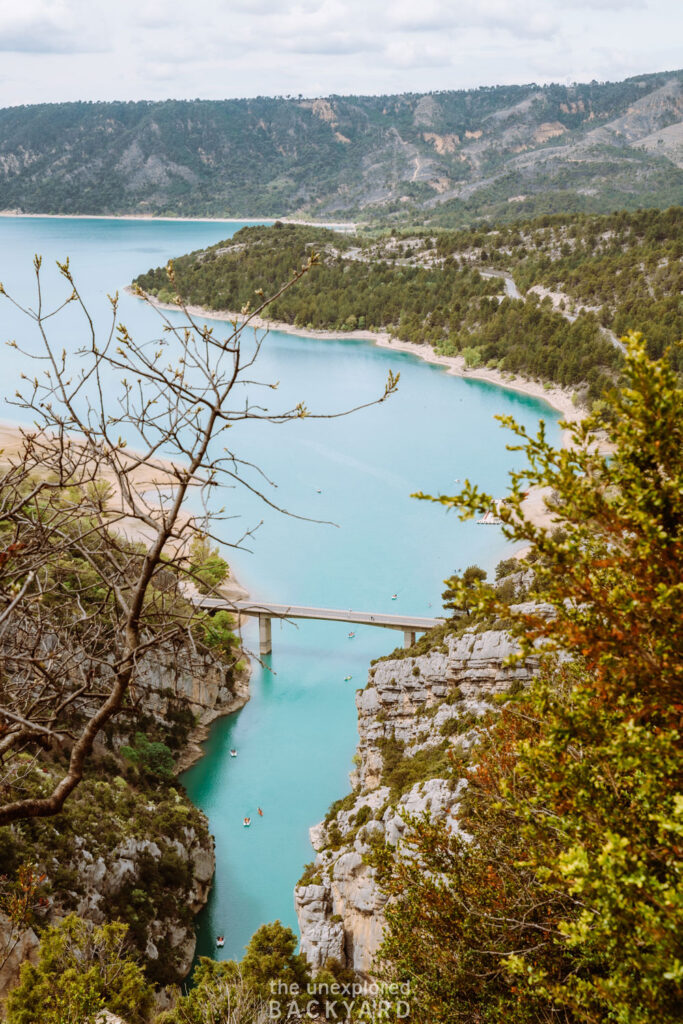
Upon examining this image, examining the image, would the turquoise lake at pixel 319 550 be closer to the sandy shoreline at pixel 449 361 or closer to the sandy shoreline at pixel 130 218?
the sandy shoreline at pixel 449 361

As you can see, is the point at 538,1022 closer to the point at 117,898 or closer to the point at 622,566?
the point at 622,566

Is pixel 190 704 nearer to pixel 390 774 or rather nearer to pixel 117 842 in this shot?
pixel 117 842

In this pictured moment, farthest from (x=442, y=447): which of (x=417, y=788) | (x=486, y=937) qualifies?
(x=486, y=937)

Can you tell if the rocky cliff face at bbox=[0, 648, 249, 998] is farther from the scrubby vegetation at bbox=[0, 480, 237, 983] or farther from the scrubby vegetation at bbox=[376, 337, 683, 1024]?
the scrubby vegetation at bbox=[376, 337, 683, 1024]

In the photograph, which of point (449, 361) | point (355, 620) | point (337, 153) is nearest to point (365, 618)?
point (355, 620)

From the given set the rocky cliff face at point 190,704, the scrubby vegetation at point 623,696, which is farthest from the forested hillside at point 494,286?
the scrubby vegetation at point 623,696

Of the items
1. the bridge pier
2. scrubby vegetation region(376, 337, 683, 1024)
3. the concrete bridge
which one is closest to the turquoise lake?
the bridge pier
